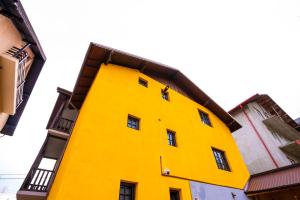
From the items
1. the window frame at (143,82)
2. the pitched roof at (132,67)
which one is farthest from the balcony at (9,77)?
the window frame at (143,82)

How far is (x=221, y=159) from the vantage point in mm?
12070

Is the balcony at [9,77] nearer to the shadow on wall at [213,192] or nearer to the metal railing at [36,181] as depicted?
the metal railing at [36,181]

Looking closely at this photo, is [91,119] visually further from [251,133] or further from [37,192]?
[251,133]

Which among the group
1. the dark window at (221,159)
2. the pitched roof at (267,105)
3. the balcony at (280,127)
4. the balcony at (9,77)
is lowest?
the dark window at (221,159)

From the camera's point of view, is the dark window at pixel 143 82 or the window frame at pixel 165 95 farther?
the window frame at pixel 165 95

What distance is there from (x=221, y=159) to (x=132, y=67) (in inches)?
364

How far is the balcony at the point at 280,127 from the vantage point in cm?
1947

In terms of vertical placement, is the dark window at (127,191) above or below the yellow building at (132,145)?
below

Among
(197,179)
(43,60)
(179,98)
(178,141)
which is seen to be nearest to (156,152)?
(178,141)

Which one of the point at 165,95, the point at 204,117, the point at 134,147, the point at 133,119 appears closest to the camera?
the point at 134,147

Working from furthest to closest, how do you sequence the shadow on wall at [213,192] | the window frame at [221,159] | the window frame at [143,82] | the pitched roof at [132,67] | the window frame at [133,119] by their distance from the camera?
the window frame at [143,82] < the window frame at [221,159] < the pitched roof at [132,67] < the window frame at [133,119] < the shadow on wall at [213,192]

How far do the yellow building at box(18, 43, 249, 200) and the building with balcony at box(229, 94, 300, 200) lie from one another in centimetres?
153

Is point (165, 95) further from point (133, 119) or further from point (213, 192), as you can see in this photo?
point (213, 192)

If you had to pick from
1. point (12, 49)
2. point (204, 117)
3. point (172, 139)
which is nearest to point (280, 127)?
point (204, 117)
